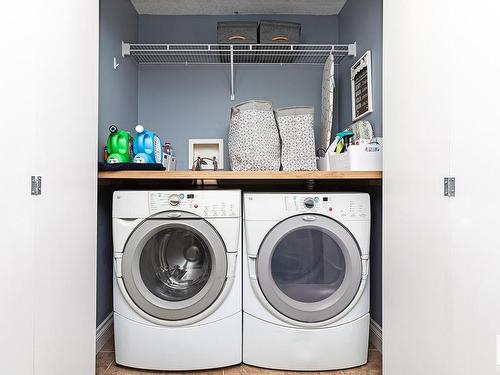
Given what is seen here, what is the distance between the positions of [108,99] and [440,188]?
1.85 meters

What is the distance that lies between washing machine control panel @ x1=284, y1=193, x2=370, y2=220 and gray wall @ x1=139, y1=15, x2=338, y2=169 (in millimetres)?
1041

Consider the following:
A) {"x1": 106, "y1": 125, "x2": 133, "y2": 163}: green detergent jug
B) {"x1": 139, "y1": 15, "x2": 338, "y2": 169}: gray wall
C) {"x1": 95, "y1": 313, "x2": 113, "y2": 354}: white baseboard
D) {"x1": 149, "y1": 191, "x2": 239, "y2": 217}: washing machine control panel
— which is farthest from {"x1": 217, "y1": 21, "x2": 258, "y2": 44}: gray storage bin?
{"x1": 95, "y1": 313, "x2": 113, "y2": 354}: white baseboard

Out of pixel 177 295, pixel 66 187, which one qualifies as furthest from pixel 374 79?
pixel 66 187

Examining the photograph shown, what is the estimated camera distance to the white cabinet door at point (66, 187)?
124 cm

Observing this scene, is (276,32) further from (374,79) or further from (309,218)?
(309,218)

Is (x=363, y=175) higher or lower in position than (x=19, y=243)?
higher

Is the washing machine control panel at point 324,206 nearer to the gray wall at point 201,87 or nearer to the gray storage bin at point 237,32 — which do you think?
the gray wall at point 201,87

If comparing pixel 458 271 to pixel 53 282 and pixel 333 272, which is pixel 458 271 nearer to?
pixel 333 272

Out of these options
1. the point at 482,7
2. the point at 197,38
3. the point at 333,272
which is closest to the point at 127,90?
the point at 197,38

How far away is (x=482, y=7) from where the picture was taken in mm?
1058

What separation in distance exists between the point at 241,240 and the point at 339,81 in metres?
1.62

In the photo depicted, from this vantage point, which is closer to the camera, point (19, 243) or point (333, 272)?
point (19, 243)

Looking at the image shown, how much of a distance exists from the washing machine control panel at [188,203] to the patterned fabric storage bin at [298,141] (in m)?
0.51

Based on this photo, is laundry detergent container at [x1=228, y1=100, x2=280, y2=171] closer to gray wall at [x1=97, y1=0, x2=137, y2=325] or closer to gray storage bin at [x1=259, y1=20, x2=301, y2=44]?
gray storage bin at [x1=259, y1=20, x2=301, y2=44]
